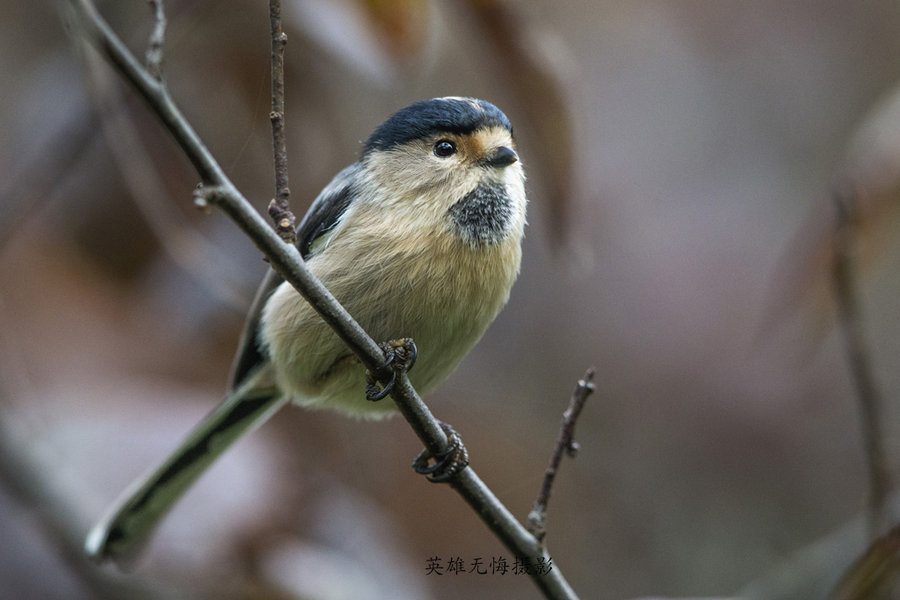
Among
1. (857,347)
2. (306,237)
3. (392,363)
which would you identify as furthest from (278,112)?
(857,347)

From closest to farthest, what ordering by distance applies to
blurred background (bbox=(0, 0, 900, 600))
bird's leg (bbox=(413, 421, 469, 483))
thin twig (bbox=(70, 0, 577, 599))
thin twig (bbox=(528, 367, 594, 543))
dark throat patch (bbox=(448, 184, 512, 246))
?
thin twig (bbox=(70, 0, 577, 599)) < thin twig (bbox=(528, 367, 594, 543)) < bird's leg (bbox=(413, 421, 469, 483)) < dark throat patch (bbox=(448, 184, 512, 246)) < blurred background (bbox=(0, 0, 900, 600))

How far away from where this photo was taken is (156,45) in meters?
1.45

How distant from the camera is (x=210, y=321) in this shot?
9.76 feet

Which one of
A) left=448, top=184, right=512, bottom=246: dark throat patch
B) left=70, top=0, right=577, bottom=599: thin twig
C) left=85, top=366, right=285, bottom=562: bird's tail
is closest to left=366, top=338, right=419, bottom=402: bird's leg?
left=70, top=0, right=577, bottom=599: thin twig

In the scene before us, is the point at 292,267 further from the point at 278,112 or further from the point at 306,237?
the point at 306,237

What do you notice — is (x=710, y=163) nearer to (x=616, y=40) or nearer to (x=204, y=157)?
(x=616, y=40)

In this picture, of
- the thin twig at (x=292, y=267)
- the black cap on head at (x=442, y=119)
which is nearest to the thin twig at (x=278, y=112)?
the thin twig at (x=292, y=267)

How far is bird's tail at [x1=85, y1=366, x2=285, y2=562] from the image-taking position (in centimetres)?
253

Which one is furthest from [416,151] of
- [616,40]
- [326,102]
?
[616,40]

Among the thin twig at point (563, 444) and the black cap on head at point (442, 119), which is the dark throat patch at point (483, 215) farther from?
the thin twig at point (563, 444)

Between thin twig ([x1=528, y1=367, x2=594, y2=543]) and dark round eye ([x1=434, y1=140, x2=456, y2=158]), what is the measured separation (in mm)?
738

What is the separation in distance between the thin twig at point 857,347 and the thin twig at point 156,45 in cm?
149

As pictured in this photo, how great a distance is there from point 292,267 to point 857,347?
1.37 m

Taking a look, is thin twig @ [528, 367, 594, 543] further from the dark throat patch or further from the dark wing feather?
the dark wing feather
